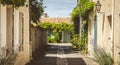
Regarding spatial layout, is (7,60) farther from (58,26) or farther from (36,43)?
(58,26)

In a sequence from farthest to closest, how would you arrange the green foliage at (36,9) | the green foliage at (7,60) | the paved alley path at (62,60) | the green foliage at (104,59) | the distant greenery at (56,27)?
the distant greenery at (56,27), the green foliage at (36,9), the paved alley path at (62,60), the green foliage at (104,59), the green foliage at (7,60)

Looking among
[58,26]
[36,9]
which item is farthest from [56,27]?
[36,9]

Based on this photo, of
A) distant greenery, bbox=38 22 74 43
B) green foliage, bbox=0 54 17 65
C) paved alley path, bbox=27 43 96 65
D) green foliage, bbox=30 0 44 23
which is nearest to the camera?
green foliage, bbox=0 54 17 65

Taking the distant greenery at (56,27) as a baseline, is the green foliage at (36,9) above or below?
above

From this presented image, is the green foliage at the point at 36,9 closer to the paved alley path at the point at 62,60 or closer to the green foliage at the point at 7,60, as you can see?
the paved alley path at the point at 62,60

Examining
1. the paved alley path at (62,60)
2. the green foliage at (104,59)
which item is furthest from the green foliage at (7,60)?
the paved alley path at (62,60)

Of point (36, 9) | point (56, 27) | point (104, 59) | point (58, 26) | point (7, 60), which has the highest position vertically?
point (36, 9)

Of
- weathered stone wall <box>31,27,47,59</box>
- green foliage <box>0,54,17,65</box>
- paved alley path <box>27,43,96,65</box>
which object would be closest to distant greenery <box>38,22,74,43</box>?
weathered stone wall <box>31,27,47,59</box>

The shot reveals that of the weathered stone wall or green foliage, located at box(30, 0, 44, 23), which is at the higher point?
green foliage, located at box(30, 0, 44, 23)

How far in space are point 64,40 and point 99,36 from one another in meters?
40.2

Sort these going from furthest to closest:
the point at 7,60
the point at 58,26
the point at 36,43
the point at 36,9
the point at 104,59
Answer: the point at 58,26 → the point at 36,43 → the point at 36,9 → the point at 104,59 → the point at 7,60

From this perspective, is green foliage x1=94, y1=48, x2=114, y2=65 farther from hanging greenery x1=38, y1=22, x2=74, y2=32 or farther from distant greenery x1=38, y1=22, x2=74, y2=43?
hanging greenery x1=38, y1=22, x2=74, y2=32

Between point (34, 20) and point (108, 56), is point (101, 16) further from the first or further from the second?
point (34, 20)

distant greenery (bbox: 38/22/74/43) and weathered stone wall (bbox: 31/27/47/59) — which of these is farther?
distant greenery (bbox: 38/22/74/43)
